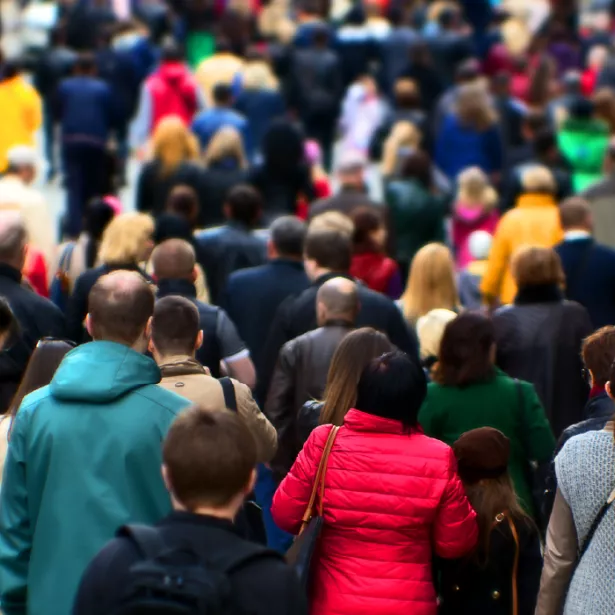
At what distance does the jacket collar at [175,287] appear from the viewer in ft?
25.6

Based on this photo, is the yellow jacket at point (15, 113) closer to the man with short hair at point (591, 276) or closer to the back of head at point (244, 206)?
the back of head at point (244, 206)

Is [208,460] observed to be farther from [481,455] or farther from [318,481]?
[481,455]

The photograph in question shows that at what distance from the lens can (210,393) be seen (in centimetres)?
580

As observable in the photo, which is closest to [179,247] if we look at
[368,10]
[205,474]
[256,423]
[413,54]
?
[256,423]

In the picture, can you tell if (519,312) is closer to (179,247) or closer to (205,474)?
(179,247)

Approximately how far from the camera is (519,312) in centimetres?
828

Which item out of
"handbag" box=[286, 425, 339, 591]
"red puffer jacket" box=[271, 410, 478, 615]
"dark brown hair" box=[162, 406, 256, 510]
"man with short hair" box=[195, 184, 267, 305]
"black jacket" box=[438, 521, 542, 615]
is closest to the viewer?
"dark brown hair" box=[162, 406, 256, 510]

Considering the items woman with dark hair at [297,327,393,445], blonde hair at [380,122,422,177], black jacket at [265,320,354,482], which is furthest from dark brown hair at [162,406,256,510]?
blonde hair at [380,122,422,177]

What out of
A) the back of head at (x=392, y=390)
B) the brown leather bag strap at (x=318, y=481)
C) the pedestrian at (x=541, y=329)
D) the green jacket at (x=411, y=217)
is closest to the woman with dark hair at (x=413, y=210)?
the green jacket at (x=411, y=217)

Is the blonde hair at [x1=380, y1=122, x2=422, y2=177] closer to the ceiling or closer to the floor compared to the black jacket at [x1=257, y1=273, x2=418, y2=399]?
closer to the floor

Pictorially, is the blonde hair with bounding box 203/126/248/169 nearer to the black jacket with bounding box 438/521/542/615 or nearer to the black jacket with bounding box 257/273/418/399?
the black jacket with bounding box 257/273/418/399

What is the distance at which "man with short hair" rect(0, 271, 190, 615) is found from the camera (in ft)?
16.1

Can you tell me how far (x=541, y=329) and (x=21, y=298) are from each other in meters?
2.53

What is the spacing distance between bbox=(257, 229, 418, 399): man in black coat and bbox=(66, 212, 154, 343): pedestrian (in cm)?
71
